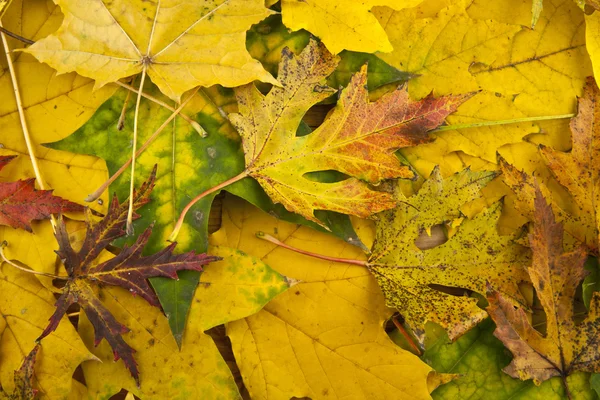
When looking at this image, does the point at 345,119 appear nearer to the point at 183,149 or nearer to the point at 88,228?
the point at 183,149

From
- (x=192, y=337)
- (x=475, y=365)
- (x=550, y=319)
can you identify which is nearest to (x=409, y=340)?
(x=475, y=365)

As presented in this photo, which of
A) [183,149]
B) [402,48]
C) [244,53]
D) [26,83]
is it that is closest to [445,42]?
[402,48]

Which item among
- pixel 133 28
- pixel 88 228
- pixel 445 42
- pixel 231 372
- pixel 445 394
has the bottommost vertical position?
pixel 445 394

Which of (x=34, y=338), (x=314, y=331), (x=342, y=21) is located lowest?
(x=314, y=331)

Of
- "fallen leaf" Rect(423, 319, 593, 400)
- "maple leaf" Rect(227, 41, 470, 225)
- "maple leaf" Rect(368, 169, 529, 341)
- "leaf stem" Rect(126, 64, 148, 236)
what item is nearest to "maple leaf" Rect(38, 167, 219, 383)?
"leaf stem" Rect(126, 64, 148, 236)

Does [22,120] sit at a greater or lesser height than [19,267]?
greater

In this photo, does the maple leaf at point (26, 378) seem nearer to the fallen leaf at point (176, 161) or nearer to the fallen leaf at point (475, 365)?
the fallen leaf at point (176, 161)

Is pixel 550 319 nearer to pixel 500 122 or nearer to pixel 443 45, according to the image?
pixel 500 122
